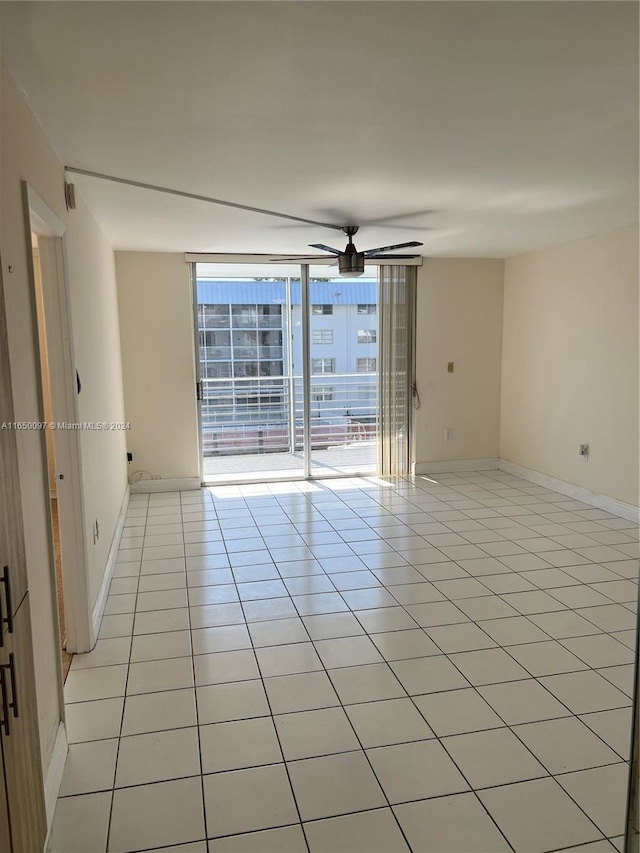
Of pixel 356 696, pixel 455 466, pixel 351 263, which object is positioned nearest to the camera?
pixel 356 696

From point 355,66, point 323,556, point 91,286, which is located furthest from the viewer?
point 323,556

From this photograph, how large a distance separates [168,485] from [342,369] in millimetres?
2375

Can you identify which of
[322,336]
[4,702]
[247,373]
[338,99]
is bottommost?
[4,702]

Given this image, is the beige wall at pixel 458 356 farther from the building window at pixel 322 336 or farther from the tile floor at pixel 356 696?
the tile floor at pixel 356 696

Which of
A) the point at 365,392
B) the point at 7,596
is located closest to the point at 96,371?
the point at 7,596

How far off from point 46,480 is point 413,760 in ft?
5.46

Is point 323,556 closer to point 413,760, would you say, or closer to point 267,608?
point 267,608

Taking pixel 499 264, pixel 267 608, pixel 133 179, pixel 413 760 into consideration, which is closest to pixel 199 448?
pixel 267 608

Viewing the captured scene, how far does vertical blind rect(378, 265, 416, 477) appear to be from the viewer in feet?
20.3

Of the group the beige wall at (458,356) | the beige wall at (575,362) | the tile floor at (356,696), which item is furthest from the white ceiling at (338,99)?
the beige wall at (458,356)

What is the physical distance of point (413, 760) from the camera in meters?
2.12

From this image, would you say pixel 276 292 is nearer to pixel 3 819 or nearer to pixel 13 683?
pixel 13 683

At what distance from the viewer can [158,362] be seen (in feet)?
19.0

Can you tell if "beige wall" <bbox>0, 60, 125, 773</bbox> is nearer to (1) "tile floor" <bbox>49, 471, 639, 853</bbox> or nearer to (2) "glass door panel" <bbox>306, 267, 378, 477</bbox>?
(1) "tile floor" <bbox>49, 471, 639, 853</bbox>
